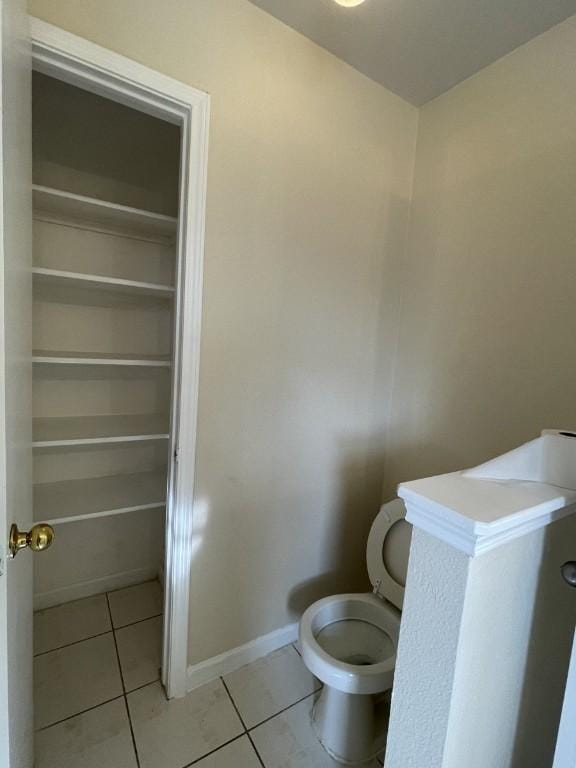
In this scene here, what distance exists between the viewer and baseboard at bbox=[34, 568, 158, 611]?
1.76 metres

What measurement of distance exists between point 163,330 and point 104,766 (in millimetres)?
1693

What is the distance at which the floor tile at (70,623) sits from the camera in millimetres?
1586

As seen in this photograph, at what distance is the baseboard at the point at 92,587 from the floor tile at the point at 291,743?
105 cm

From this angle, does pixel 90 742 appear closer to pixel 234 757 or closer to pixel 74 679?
pixel 74 679

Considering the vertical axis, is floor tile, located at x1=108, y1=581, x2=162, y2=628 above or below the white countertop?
below

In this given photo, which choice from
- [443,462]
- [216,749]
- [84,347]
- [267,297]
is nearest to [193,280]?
[267,297]

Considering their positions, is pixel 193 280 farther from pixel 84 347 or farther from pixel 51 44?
pixel 84 347

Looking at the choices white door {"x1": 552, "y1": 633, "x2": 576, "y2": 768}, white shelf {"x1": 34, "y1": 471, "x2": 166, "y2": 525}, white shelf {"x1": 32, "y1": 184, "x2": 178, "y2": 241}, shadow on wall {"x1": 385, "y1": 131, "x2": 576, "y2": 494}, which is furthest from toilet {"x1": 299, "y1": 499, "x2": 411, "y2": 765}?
white shelf {"x1": 32, "y1": 184, "x2": 178, "y2": 241}

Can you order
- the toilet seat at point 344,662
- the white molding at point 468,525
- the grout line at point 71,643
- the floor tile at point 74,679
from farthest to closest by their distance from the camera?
the grout line at point 71,643, the floor tile at point 74,679, the toilet seat at point 344,662, the white molding at point 468,525

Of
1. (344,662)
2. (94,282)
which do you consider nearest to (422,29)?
(94,282)

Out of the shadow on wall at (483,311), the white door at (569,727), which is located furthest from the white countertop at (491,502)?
the shadow on wall at (483,311)

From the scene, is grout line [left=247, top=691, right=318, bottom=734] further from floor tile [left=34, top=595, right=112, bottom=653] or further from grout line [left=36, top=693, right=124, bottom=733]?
floor tile [left=34, top=595, right=112, bottom=653]

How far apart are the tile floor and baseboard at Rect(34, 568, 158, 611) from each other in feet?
0.24

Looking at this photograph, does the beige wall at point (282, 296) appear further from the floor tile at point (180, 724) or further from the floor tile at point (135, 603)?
the floor tile at point (135, 603)
